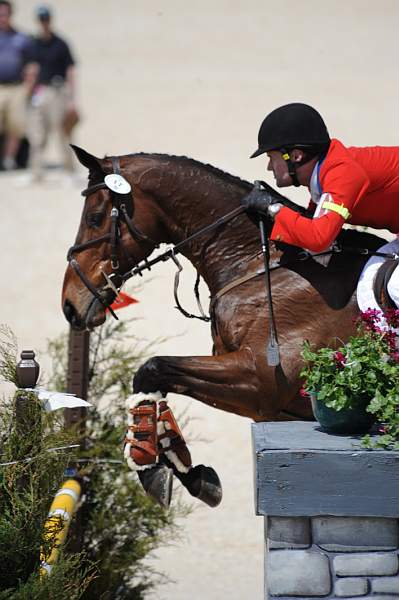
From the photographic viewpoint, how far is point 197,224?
505 cm

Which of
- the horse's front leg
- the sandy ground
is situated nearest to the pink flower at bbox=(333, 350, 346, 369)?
the horse's front leg

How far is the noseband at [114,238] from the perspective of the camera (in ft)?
16.5

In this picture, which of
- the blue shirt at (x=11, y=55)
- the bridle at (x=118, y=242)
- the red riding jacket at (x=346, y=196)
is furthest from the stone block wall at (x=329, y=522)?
the blue shirt at (x=11, y=55)

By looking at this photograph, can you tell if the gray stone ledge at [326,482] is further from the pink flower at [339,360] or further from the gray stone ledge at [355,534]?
the pink flower at [339,360]

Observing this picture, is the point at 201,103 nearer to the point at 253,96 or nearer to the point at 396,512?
the point at 253,96

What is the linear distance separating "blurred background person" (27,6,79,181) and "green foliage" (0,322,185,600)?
8.30 meters

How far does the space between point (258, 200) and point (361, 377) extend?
3.61 feet

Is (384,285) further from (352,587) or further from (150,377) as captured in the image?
(352,587)

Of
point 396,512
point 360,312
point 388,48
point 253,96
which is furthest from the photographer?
point 388,48

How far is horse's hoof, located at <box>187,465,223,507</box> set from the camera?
484 cm

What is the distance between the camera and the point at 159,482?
15.4ft

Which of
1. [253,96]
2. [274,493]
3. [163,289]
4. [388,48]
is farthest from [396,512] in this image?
[388,48]

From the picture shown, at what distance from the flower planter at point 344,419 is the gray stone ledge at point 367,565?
1.71ft

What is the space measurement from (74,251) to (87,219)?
0.16 metres
